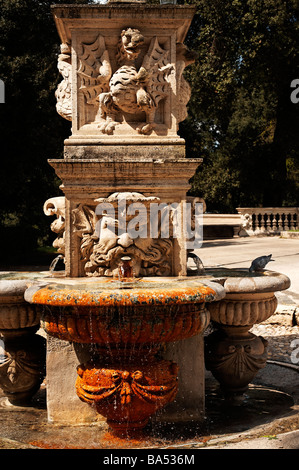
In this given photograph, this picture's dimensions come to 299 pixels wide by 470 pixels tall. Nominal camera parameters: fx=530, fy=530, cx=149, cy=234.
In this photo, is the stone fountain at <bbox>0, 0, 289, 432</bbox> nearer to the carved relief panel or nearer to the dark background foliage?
the carved relief panel

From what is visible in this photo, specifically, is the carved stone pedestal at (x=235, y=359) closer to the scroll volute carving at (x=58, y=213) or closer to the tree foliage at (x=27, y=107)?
the scroll volute carving at (x=58, y=213)

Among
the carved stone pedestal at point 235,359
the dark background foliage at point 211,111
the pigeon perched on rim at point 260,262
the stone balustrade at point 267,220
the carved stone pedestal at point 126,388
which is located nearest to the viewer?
the carved stone pedestal at point 126,388

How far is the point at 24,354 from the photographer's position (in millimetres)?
4047

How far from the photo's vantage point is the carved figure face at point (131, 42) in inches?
165

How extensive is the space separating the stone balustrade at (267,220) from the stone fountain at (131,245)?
63.1ft

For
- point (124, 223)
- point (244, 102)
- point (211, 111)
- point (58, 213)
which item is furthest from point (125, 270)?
point (244, 102)

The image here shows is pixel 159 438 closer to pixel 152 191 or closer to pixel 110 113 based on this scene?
pixel 152 191

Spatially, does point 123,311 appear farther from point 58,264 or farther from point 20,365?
point 58,264

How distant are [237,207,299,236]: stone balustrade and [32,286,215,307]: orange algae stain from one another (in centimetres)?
2071

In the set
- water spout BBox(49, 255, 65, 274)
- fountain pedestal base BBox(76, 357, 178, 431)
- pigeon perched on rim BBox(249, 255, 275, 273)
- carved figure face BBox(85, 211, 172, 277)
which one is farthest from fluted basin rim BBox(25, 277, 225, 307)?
pigeon perched on rim BBox(249, 255, 275, 273)

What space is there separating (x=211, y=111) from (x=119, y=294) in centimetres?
2155

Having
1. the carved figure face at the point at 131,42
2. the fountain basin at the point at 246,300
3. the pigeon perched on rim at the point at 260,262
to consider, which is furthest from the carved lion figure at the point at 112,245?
the carved figure face at the point at 131,42
